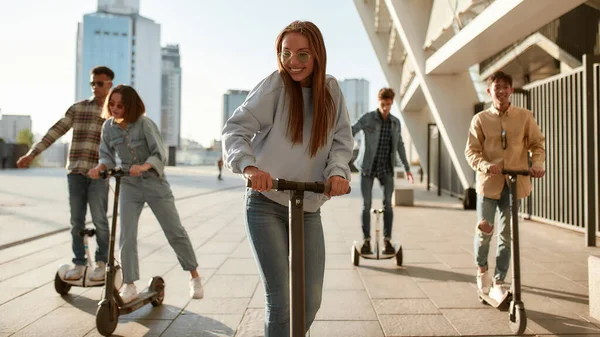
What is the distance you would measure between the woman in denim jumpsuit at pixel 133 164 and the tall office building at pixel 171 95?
186 meters

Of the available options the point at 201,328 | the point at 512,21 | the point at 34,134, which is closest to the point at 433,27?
the point at 512,21

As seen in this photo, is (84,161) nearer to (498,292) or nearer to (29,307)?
(29,307)

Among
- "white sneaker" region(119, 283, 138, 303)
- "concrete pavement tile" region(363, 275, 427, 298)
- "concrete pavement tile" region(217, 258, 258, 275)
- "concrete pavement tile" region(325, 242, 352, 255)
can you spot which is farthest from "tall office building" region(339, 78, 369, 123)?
"white sneaker" region(119, 283, 138, 303)

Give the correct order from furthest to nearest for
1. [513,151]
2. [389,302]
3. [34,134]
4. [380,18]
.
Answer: [34,134] < [380,18] < [389,302] < [513,151]

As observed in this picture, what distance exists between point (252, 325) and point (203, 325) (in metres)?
0.36

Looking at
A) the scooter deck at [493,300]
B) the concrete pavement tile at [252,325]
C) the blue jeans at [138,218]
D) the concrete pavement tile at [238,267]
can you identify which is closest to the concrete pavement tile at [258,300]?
the concrete pavement tile at [252,325]

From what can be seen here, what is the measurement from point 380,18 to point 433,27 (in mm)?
9078

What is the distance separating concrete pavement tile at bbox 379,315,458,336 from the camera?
11.6 feet

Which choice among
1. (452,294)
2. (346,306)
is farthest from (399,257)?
(346,306)

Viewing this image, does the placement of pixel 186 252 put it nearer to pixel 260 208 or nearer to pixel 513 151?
pixel 260 208

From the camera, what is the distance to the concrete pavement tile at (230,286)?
4.56 meters

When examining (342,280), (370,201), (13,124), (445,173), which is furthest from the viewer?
(13,124)

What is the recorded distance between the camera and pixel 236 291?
4672mm

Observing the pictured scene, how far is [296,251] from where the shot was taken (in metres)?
2.02
